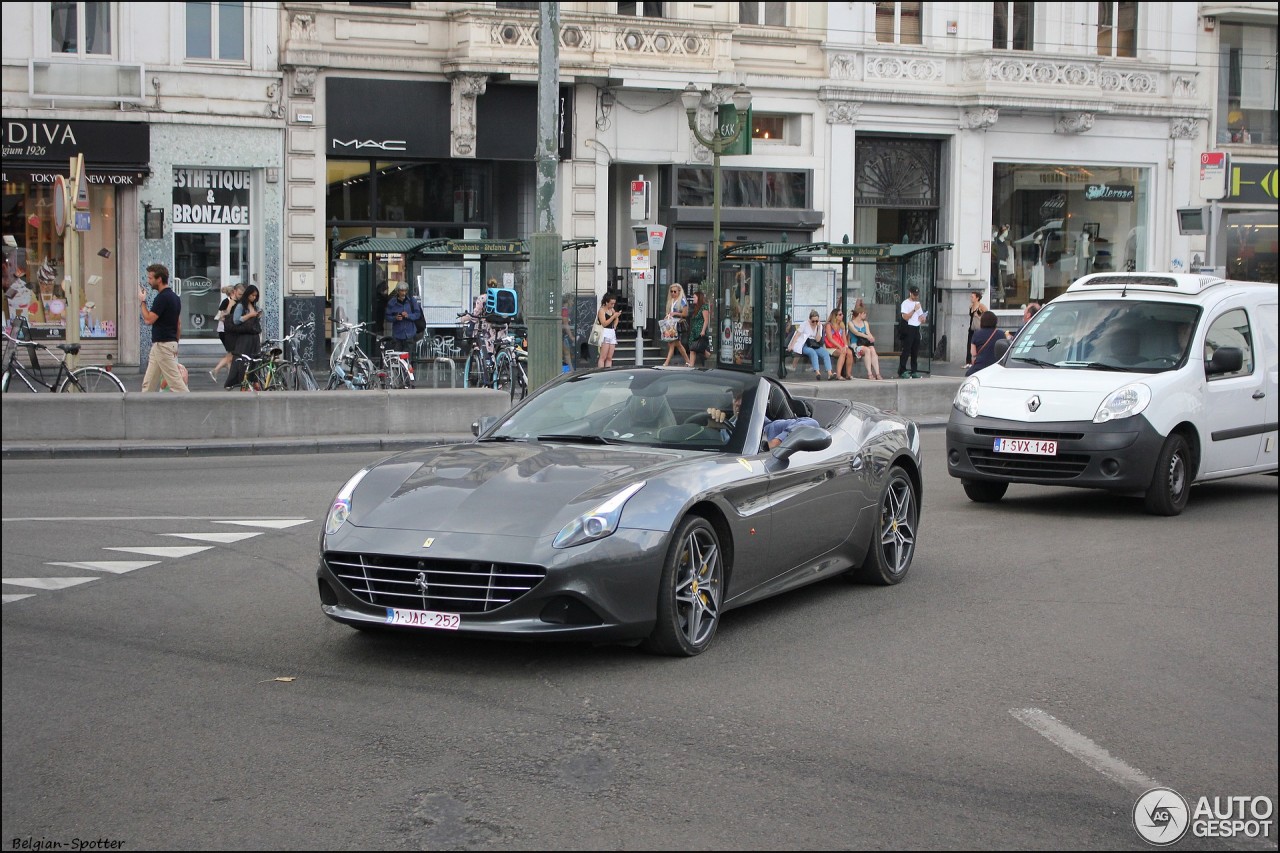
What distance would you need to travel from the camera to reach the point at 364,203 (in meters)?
32.4

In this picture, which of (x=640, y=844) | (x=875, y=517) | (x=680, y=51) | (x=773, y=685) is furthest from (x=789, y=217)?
(x=640, y=844)

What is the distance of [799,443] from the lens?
8258mm

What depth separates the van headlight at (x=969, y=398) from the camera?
43.0ft

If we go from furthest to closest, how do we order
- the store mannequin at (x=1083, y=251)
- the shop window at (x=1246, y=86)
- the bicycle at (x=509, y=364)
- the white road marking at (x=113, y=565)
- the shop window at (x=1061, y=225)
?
the shop window at (x=1246, y=86)
the store mannequin at (x=1083, y=251)
the shop window at (x=1061, y=225)
the bicycle at (x=509, y=364)
the white road marking at (x=113, y=565)

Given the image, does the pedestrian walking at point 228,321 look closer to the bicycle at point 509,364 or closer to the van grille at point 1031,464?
the bicycle at point 509,364

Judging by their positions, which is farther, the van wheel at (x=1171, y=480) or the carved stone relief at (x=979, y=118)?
the carved stone relief at (x=979, y=118)

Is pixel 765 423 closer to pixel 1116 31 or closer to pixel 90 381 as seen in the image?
pixel 90 381

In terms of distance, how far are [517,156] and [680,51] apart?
4.34 meters

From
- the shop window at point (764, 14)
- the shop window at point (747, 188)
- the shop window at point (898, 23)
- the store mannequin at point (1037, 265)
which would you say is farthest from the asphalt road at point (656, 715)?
the store mannequin at point (1037, 265)

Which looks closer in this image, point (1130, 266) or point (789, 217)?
point (789, 217)

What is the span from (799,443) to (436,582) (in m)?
2.30

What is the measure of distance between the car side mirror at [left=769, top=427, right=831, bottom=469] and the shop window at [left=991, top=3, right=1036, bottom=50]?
31481mm

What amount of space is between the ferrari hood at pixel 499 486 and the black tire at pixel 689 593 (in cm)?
39

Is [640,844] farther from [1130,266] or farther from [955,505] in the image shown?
[1130,266]
